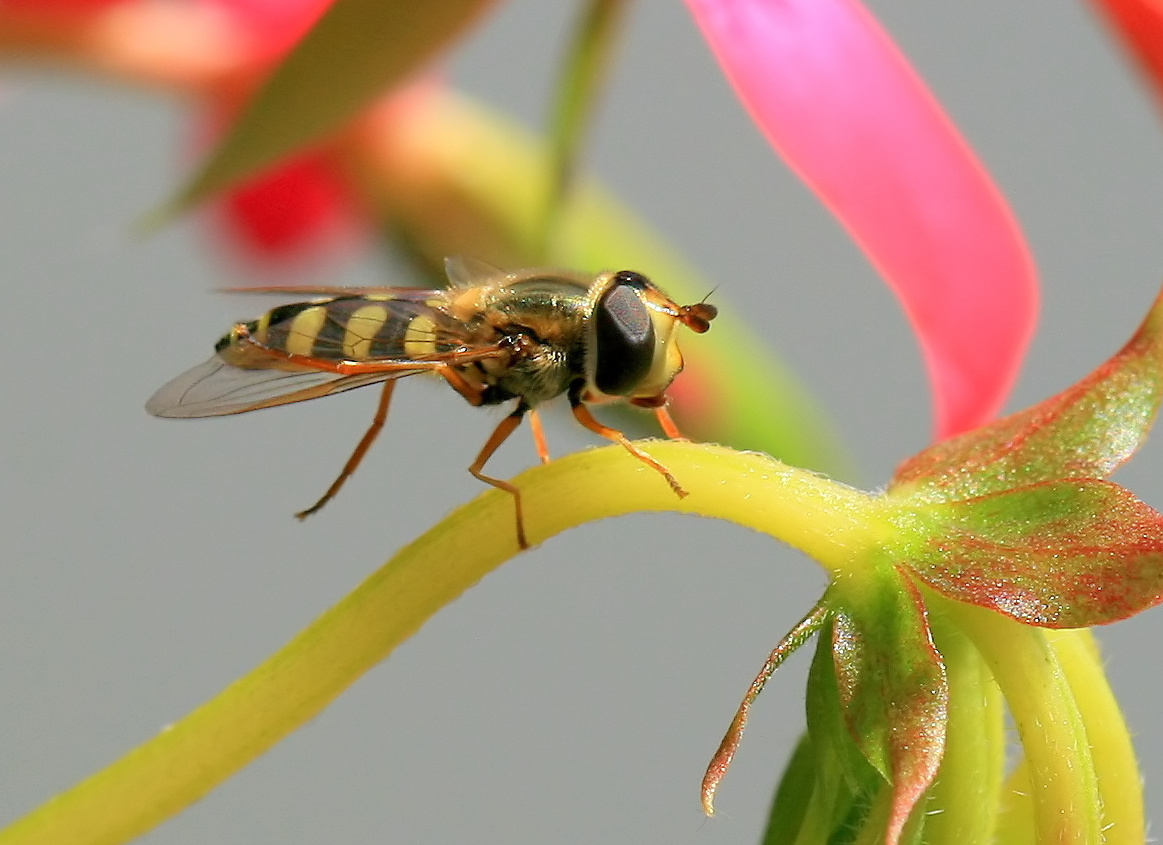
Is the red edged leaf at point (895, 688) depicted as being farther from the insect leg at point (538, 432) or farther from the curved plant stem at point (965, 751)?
the insect leg at point (538, 432)

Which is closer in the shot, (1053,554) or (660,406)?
(1053,554)

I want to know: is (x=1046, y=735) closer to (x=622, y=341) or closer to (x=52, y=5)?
(x=622, y=341)

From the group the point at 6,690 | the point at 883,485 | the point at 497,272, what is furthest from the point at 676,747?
the point at 883,485

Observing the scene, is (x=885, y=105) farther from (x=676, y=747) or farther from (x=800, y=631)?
(x=676, y=747)

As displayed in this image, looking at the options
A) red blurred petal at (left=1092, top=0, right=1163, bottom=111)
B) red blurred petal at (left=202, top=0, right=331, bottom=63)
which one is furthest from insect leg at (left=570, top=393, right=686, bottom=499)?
red blurred petal at (left=202, top=0, right=331, bottom=63)

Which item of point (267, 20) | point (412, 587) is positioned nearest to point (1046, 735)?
point (412, 587)

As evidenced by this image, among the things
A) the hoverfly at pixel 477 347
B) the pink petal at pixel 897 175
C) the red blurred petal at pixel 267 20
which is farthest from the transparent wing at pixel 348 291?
the red blurred petal at pixel 267 20
